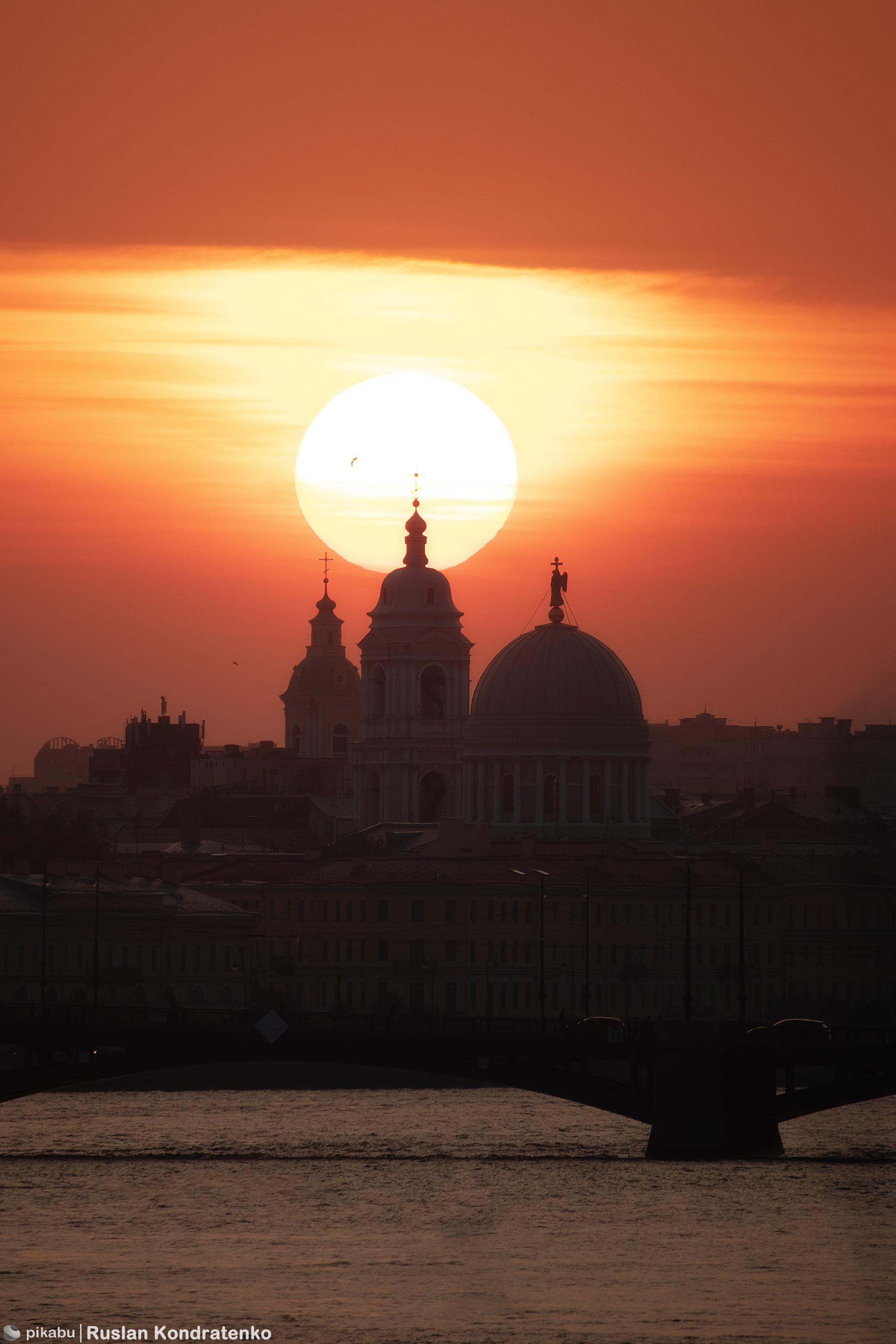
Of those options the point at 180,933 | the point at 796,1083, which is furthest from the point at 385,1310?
Result: the point at 180,933

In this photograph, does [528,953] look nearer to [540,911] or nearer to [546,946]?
[546,946]

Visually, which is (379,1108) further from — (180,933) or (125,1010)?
(180,933)

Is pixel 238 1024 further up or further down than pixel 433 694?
further down

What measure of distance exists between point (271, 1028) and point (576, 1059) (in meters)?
6.56

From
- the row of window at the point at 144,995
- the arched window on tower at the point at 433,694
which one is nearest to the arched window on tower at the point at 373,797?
the arched window on tower at the point at 433,694

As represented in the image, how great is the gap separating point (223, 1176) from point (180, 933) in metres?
37.9

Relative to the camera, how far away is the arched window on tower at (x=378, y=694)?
144 meters

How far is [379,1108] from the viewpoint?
81562 mm

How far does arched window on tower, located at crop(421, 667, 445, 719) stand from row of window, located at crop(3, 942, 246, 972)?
36.7m

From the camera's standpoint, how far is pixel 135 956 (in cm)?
10244

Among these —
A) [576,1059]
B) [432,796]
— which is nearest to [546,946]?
[576,1059]

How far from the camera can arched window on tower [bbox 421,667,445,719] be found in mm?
142250

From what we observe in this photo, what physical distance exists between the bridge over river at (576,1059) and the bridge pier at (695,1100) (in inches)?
0.8

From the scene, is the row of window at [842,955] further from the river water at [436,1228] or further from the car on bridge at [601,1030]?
the car on bridge at [601,1030]
